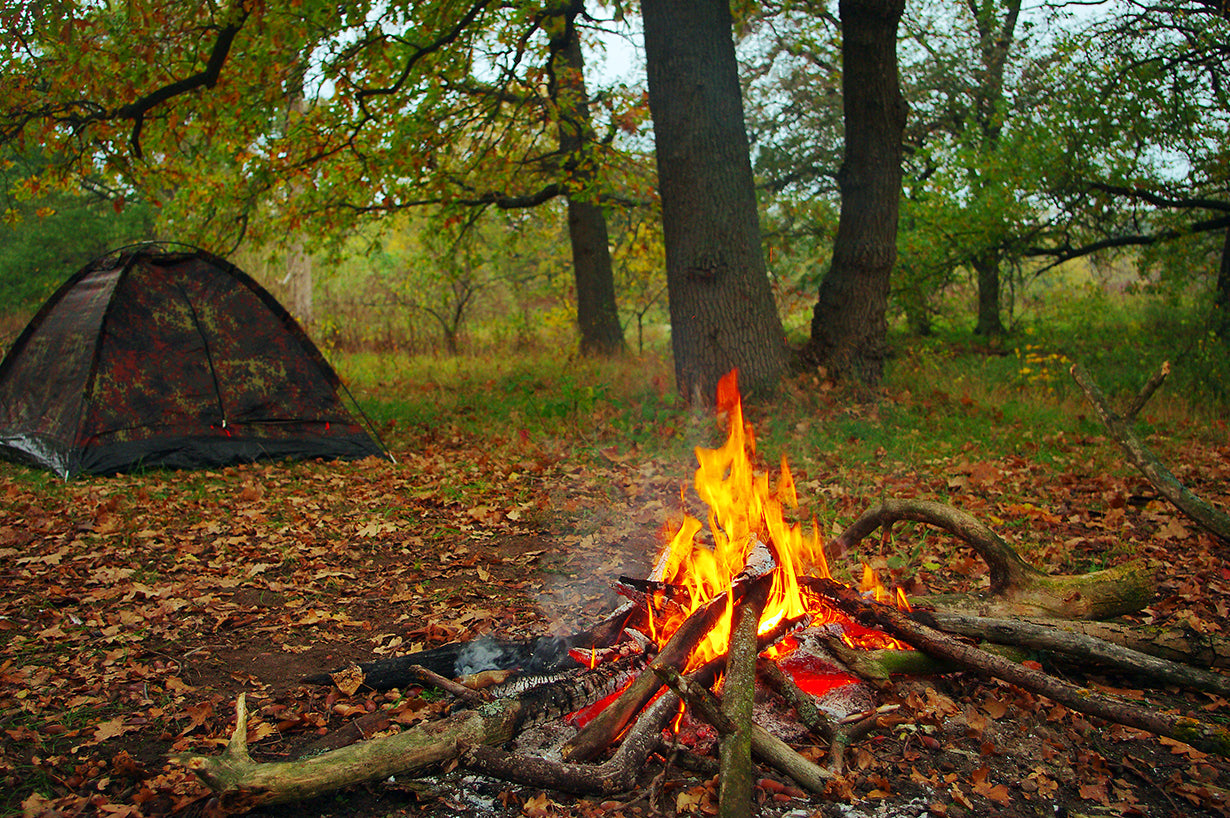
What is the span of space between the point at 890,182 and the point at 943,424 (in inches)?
115

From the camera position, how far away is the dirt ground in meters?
2.69

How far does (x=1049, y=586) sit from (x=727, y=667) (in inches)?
68.2

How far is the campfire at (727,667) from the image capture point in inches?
104

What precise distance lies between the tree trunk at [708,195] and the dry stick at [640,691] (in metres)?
5.44

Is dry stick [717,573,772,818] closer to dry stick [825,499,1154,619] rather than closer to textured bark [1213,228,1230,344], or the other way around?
dry stick [825,499,1154,619]

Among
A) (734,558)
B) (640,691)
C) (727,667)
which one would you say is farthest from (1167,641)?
(640,691)

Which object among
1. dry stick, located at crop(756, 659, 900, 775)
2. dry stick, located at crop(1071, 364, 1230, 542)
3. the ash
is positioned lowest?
the ash

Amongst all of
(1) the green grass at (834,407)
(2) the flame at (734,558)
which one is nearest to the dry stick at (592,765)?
(2) the flame at (734,558)

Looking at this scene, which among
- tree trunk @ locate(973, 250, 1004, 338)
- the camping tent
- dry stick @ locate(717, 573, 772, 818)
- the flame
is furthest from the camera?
tree trunk @ locate(973, 250, 1004, 338)

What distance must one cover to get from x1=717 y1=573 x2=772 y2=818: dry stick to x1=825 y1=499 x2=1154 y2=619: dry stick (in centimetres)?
120

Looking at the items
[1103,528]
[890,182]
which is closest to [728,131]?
[890,182]

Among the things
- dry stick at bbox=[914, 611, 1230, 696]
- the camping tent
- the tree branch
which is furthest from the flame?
the tree branch

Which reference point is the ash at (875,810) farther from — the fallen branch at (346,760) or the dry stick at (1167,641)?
the dry stick at (1167,641)

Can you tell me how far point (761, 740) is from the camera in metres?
2.70
